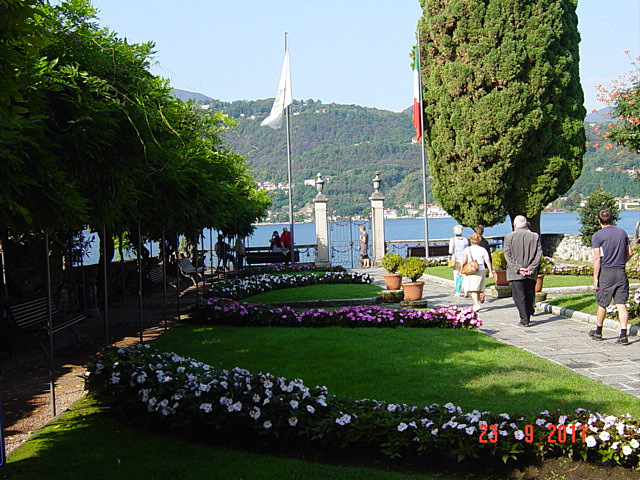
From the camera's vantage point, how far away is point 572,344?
8.62 metres

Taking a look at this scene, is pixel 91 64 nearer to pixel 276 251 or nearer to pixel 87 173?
pixel 87 173

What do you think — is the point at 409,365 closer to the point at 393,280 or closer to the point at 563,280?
the point at 393,280

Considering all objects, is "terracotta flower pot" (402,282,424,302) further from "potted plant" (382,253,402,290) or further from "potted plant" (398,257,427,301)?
"potted plant" (382,253,402,290)

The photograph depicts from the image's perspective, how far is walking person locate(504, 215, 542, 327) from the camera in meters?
10.1

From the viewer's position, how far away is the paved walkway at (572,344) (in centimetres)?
688

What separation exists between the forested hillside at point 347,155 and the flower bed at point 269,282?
69.2ft

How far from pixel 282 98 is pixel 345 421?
20524 mm

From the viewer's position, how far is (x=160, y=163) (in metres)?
8.70

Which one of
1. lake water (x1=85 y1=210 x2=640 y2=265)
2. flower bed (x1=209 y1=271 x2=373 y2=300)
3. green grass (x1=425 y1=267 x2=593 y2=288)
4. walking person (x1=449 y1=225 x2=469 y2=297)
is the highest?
lake water (x1=85 y1=210 x2=640 y2=265)

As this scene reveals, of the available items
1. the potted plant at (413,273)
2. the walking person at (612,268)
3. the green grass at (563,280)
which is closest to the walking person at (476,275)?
the potted plant at (413,273)

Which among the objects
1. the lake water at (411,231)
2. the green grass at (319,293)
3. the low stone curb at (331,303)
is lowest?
the low stone curb at (331,303)

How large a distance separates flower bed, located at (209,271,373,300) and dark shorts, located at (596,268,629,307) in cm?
899

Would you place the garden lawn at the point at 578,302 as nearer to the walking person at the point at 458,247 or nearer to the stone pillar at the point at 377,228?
the walking person at the point at 458,247

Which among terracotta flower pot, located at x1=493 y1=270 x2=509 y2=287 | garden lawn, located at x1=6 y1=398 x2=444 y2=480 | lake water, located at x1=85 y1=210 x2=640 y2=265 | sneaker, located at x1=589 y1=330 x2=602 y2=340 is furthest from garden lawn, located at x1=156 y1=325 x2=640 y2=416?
lake water, located at x1=85 y1=210 x2=640 y2=265
